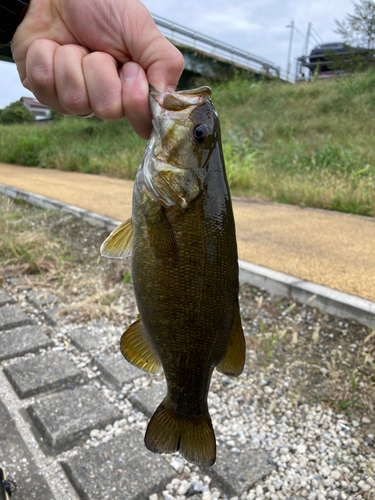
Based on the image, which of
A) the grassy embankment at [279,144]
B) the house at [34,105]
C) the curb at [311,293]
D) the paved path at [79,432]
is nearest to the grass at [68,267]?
the paved path at [79,432]

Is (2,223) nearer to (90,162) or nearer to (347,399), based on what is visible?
(347,399)

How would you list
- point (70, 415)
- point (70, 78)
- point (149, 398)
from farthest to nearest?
point (149, 398)
point (70, 415)
point (70, 78)

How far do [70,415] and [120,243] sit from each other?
1813 mm

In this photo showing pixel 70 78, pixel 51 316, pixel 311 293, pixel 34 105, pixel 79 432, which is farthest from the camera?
pixel 34 105

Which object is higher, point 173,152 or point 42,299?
point 173,152

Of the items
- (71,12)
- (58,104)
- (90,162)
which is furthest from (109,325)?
(90,162)

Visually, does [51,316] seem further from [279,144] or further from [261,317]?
[279,144]

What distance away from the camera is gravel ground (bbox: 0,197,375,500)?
2432mm

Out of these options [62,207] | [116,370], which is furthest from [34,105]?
[116,370]

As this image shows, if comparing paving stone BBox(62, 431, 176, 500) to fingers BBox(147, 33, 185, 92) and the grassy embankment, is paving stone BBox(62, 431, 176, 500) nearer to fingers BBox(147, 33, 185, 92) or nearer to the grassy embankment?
fingers BBox(147, 33, 185, 92)

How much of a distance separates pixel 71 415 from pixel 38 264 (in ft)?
9.00

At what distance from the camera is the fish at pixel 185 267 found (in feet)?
4.55

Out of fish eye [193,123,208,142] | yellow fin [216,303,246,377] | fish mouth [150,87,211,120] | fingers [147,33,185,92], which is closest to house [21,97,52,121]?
fingers [147,33,185,92]

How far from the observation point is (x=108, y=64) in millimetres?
1629
